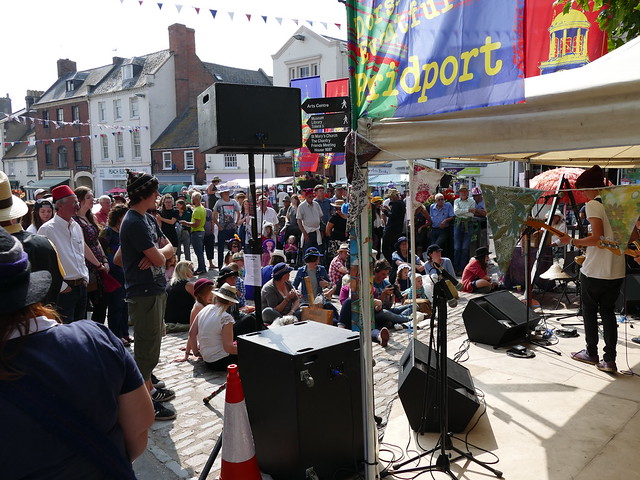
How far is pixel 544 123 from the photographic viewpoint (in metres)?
2.53

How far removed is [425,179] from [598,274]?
7.72 ft

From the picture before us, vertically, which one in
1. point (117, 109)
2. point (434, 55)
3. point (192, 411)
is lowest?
point (192, 411)

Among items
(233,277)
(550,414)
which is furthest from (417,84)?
(233,277)

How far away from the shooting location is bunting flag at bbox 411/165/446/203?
3826 millimetres

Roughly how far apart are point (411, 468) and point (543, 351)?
10.4 feet

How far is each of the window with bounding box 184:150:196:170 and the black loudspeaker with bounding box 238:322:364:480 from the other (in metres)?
33.5

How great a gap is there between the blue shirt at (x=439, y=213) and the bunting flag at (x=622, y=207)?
25.9 ft

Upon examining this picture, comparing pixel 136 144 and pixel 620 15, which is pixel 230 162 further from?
pixel 620 15

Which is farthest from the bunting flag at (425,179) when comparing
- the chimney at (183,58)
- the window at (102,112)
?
the window at (102,112)

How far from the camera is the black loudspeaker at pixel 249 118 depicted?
154 inches

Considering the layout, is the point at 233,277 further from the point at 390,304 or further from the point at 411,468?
the point at 411,468

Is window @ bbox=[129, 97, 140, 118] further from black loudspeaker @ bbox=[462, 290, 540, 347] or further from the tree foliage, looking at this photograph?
the tree foliage

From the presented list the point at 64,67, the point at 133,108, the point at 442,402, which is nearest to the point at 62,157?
the point at 64,67

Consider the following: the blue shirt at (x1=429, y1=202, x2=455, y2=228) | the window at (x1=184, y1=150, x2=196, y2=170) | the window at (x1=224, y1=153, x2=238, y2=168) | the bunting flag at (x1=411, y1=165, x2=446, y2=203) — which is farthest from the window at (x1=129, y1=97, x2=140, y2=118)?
the bunting flag at (x1=411, y1=165, x2=446, y2=203)
